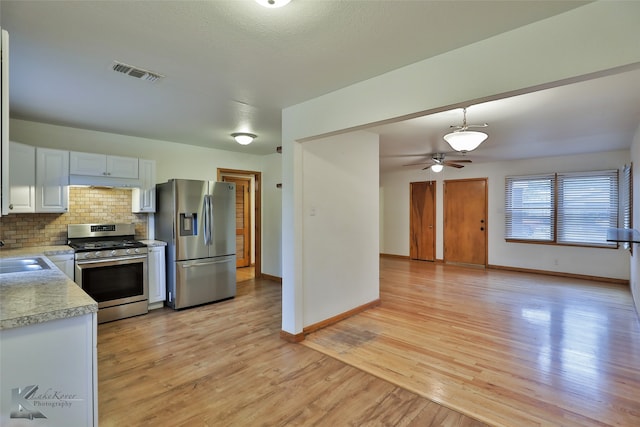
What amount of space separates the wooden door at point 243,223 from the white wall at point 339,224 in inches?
146

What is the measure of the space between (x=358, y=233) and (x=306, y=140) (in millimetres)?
1521

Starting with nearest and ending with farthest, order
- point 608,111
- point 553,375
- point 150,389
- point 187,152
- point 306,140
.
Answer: point 150,389, point 553,375, point 306,140, point 608,111, point 187,152

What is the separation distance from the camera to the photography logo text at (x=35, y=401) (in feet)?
4.17

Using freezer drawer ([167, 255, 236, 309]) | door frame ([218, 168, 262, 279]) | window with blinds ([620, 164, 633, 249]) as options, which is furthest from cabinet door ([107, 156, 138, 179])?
window with blinds ([620, 164, 633, 249])

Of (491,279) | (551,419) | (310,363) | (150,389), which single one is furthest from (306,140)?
(491,279)

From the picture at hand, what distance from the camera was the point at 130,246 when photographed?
12.7 ft

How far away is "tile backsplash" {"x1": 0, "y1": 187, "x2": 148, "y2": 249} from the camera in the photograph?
11.7ft

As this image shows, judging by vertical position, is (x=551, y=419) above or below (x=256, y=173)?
below

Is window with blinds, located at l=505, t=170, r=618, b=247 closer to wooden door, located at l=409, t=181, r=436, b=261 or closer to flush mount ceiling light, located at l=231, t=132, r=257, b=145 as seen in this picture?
wooden door, located at l=409, t=181, r=436, b=261

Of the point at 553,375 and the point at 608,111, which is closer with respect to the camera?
the point at 553,375

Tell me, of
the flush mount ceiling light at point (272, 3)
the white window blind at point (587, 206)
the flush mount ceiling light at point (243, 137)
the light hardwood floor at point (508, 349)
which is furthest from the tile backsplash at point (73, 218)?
the white window blind at point (587, 206)

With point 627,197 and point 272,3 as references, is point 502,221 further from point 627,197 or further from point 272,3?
point 272,3

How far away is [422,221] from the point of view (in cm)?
792

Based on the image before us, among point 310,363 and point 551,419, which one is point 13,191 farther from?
point 551,419
